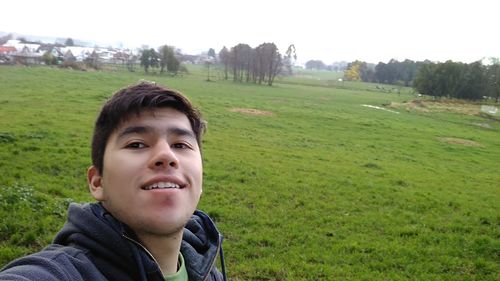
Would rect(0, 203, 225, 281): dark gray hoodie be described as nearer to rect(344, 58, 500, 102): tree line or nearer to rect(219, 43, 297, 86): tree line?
rect(344, 58, 500, 102): tree line

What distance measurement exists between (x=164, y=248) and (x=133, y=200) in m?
0.32

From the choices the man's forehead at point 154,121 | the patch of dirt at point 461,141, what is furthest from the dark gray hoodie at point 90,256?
the patch of dirt at point 461,141

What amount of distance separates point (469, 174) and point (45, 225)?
15.6 meters

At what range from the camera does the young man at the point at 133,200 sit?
5.90ft

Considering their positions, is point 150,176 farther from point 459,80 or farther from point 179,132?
point 459,80

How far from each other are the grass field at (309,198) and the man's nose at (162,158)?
4.49 m

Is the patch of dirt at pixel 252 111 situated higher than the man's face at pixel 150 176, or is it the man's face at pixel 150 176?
the man's face at pixel 150 176

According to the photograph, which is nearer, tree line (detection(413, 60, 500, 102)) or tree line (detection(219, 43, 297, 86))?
tree line (detection(413, 60, 500, 102))

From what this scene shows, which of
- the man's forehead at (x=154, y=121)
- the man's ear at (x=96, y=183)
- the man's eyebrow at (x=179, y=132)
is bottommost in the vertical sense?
the man's ear at (x=96, y=183)

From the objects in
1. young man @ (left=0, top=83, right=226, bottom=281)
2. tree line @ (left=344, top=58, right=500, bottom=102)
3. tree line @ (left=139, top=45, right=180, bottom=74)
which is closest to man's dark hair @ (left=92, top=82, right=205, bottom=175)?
young man @ (left=0, top=83, right=226, bottom=281)

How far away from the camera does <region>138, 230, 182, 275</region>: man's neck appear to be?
1989mm

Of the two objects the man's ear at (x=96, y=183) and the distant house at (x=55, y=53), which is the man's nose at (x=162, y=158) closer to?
the man's ear at (x=96, y=183)

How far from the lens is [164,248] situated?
2045mm

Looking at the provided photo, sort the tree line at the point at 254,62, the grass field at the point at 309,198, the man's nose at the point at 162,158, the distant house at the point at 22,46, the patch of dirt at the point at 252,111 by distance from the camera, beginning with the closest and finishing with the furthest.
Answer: the man's nose at the point at 162,158, the grass field at the point at 309,198, the patch of dirt at the point at 252,111, the tree line at the point at 254,62, the distant house at the point at 22,46
